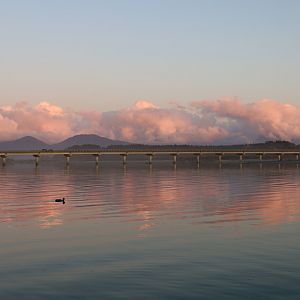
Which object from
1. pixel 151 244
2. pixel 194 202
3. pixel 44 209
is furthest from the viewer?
pixel 194 202

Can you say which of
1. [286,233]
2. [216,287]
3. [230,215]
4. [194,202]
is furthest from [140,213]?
[216,287]

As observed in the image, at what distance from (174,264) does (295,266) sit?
5716mm

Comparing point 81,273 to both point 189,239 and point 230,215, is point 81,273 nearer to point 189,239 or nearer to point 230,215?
point 189,239

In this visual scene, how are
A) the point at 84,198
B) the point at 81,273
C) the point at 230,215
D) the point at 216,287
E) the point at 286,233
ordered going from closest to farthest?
1. the point at 216,287
2. the point at 81,273
3. the point at 286,233
4. the point at 230,215
5. the point at 84,198

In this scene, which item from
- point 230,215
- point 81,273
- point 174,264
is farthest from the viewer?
point 230,215

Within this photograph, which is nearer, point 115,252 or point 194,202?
point 115,252

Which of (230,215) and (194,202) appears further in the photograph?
(194,202)

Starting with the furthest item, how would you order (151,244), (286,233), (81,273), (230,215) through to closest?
(230,215) < (286,233) < (151,244) < (81,273)

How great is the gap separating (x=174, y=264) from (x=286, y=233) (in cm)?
1194

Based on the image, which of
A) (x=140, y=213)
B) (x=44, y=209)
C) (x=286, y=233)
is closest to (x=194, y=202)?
(x=140, y=213)

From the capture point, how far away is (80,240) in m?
32.9

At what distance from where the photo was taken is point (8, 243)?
31.9 meters

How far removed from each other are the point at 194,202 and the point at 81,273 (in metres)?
35.6

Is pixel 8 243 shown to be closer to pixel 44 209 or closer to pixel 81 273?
pixel 81 273
